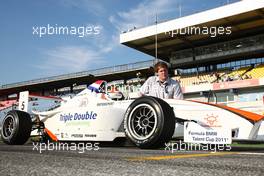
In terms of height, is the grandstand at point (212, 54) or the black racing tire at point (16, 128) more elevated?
the grandstand at point (212, 54)

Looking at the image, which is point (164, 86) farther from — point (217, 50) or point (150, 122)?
point (217, 50)

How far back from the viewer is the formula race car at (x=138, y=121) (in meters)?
4.21

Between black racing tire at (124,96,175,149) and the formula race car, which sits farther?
the formula race car

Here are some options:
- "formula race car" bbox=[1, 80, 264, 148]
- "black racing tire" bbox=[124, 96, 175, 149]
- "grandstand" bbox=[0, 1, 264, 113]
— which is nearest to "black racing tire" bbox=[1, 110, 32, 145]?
"formula race car" bbox=[1, 80, 264, 148]

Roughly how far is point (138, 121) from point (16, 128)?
2545 millimetres

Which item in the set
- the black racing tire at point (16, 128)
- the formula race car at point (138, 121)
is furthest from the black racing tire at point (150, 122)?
the black racing tire at point (16, 128)

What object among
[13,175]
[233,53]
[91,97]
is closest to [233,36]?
[233,53]

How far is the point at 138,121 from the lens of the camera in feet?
14.8

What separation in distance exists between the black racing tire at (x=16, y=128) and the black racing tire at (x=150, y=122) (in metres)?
2.31

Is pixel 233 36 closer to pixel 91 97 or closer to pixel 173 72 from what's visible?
Answer: pixel 173 72

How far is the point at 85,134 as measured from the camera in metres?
5.43

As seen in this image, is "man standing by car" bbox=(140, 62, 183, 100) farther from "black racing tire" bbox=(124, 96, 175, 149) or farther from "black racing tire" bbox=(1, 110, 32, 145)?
"black racing tire" bbox=(1, 110, 32, 145)

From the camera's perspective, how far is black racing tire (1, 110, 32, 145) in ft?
19.3

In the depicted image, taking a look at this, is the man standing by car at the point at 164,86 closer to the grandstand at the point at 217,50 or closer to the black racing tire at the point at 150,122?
the black racing tire at the point at 150,122
